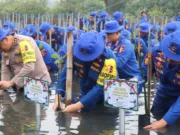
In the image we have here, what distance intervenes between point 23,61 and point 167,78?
2.10 m

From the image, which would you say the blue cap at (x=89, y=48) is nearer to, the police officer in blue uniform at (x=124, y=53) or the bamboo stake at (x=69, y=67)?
the bamboo stake at (x=69, y=67)

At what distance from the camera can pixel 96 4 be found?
82.9ft

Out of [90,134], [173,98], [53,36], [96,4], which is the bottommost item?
[90,134]

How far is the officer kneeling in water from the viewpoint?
4707mm

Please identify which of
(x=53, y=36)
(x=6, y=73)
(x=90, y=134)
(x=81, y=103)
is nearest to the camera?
(x=90, y=134)

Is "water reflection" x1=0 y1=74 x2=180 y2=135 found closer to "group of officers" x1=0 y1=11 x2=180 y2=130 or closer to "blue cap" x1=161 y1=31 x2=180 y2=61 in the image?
"group of officers" x1=0 y1=11 x2=180 y2=130

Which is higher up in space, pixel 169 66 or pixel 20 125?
pixel 169 66

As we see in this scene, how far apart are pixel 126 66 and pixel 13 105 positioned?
6.16 ft

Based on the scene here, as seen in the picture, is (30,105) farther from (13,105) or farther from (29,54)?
(29,54)

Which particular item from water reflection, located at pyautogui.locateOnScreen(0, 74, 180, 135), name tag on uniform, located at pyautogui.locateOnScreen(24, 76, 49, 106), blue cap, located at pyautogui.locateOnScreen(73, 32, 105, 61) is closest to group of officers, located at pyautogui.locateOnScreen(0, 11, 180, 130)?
blue cap, located at pyautogui.locateOnScreen(73, 32, 105, 61)

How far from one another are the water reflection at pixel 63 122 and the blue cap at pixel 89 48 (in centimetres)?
82

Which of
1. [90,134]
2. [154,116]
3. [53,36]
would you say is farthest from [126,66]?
[53,36]

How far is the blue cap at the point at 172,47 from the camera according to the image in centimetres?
420

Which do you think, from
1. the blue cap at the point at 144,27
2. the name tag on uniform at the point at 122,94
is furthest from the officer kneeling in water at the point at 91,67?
the blue cap at the point at 144,27
